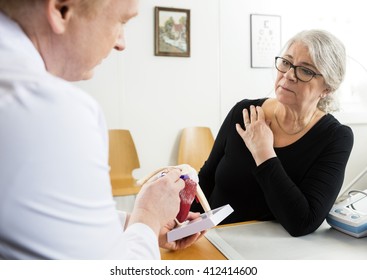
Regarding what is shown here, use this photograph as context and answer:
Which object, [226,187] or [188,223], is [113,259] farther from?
[226,187]

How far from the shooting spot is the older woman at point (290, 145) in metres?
0.98

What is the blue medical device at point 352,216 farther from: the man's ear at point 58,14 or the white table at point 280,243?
the man's ear at point 58,14

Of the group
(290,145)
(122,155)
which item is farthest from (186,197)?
(122,155)

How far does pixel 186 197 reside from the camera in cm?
76

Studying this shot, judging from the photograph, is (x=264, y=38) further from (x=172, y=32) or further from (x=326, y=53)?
(x=326, y=53)

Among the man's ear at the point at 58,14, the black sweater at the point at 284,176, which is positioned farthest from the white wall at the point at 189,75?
the man's ear at the point at 58,14

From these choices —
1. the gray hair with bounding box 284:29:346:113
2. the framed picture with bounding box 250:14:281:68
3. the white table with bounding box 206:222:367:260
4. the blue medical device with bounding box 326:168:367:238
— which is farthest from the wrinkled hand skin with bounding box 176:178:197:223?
the framed picture with bounding box 250:14:281:68

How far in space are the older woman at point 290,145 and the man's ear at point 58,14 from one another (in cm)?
71

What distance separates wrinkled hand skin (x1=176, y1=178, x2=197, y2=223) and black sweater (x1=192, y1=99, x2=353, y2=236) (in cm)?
28

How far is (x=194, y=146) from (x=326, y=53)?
1.49m

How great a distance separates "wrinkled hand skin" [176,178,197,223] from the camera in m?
0.75

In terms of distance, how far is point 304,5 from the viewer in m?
2.80

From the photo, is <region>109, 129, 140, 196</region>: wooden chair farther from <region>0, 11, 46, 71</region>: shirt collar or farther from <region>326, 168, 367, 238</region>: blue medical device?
<region>0, 11, 46, 71</region>: shirt collar

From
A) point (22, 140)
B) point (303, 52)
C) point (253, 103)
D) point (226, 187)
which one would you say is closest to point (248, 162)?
point (226, 187)
